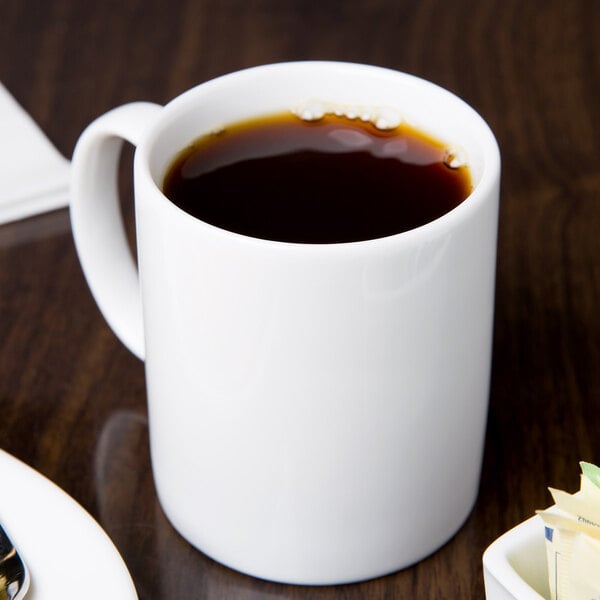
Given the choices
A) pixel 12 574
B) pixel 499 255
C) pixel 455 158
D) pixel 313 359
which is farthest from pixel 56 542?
pixel 499 255

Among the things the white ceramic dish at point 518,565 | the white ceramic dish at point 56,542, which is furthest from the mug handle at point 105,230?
the white ceramic dish at point 518,565

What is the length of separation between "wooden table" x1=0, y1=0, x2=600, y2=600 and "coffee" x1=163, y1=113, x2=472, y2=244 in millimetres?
147

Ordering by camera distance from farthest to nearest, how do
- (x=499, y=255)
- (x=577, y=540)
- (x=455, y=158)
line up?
1. (x=499, y=255)
2. (x=455, y=158)
3. (x=577, y=540)

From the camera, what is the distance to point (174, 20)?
1138 millimetres

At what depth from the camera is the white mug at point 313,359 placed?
0.54 meters

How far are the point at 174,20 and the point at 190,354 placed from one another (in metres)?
0.63

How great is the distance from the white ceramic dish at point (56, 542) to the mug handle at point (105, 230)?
14 centimetres

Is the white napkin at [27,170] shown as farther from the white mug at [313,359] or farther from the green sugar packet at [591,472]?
the green sugar packet at [591,472]

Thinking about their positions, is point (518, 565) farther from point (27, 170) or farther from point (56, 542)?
point (27, 170)

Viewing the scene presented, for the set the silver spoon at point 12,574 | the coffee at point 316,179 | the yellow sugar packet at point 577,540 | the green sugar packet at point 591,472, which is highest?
the coffee at point 316,179

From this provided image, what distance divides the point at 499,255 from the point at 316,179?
0.84ft

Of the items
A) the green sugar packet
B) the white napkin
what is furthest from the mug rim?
the white napkin

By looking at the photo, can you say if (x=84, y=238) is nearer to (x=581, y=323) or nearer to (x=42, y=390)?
(x=42, y=390)

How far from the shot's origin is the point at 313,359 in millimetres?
551
